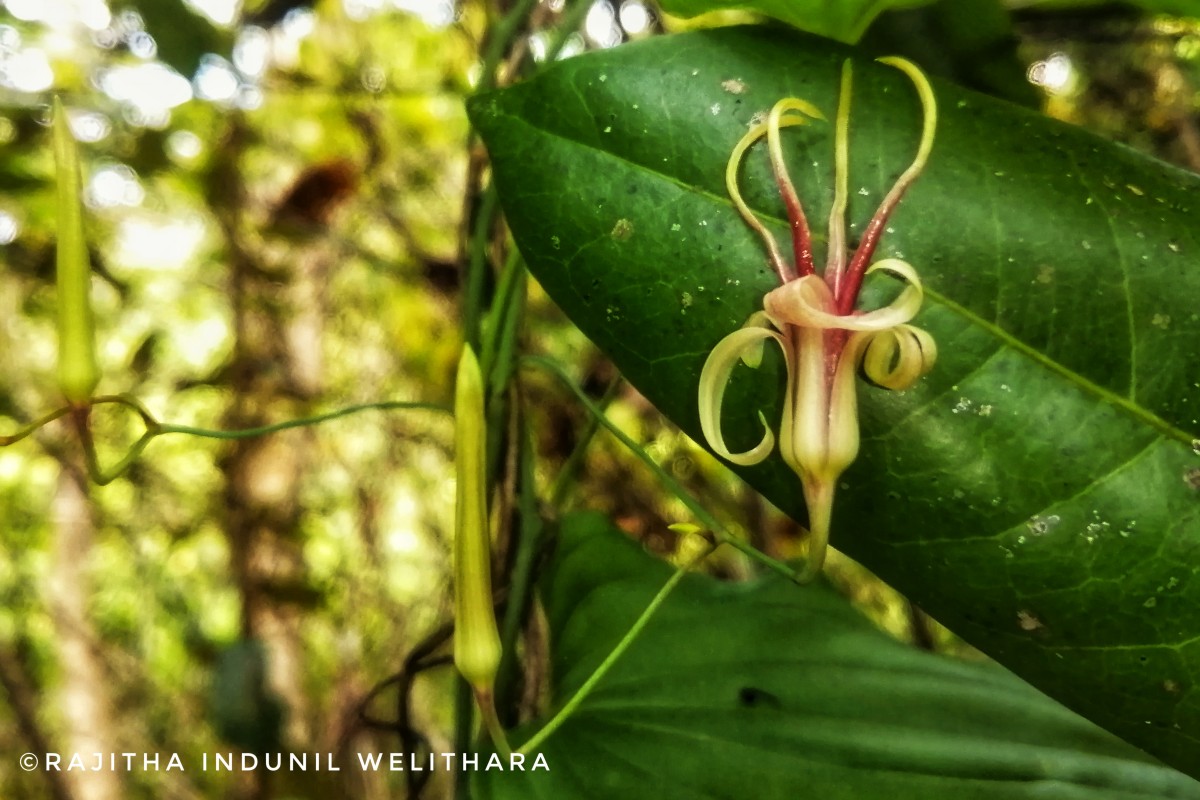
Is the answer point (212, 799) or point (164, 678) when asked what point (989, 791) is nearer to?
point (212, 799)

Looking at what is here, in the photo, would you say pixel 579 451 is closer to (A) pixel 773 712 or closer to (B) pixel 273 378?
(A) pixel 773 712

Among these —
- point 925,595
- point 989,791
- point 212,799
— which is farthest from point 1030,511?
point 212,799

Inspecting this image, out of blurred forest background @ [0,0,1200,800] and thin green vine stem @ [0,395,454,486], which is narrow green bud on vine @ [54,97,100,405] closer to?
thin green vine stem @ [0,395,454,486]

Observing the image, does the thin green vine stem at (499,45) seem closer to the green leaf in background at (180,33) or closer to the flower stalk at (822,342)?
the flower stalk at (822,342)

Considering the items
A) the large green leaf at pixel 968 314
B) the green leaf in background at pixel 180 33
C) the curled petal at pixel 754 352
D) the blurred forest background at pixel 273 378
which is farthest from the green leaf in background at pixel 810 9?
the green leaf in background at pixel 180 33

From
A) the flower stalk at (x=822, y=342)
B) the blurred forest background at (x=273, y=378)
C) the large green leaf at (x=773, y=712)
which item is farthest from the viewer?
the blurred forest background at (x=273, y=378)
